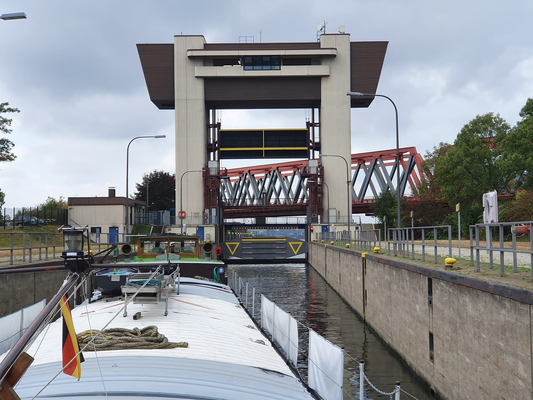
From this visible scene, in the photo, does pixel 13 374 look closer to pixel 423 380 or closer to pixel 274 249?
pixel 423 380

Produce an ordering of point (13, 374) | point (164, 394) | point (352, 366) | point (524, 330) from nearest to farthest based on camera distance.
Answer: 1. point (13, 374)
2. point (164, 394)
3. point (524, 330)
4. point (352, 366)

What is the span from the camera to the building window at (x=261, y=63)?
6762cm

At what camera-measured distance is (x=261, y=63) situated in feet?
222

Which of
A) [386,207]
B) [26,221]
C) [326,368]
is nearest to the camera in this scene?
[326,368]

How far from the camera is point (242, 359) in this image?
1042 cm

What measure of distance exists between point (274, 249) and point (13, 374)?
6059 centimetres

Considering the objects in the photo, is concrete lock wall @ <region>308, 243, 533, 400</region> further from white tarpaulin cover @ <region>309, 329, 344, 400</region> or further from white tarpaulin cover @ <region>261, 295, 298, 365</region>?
white tarpaulin cover @ <region>261, 295, 298, 365</region>

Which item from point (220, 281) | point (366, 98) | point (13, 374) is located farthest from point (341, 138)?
point (13, 374)

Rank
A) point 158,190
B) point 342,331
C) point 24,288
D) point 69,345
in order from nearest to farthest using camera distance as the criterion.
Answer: point 69,345 → point 24,288 → point 342,331 → point 158,190

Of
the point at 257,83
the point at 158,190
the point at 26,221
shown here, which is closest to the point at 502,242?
the point at 257,83

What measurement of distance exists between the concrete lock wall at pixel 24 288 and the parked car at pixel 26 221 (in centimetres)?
4070

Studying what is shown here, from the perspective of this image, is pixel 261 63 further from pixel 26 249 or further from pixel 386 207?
pixel 26 249

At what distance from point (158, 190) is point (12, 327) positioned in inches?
3380

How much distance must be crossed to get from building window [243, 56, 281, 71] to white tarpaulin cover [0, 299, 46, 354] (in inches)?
2249
